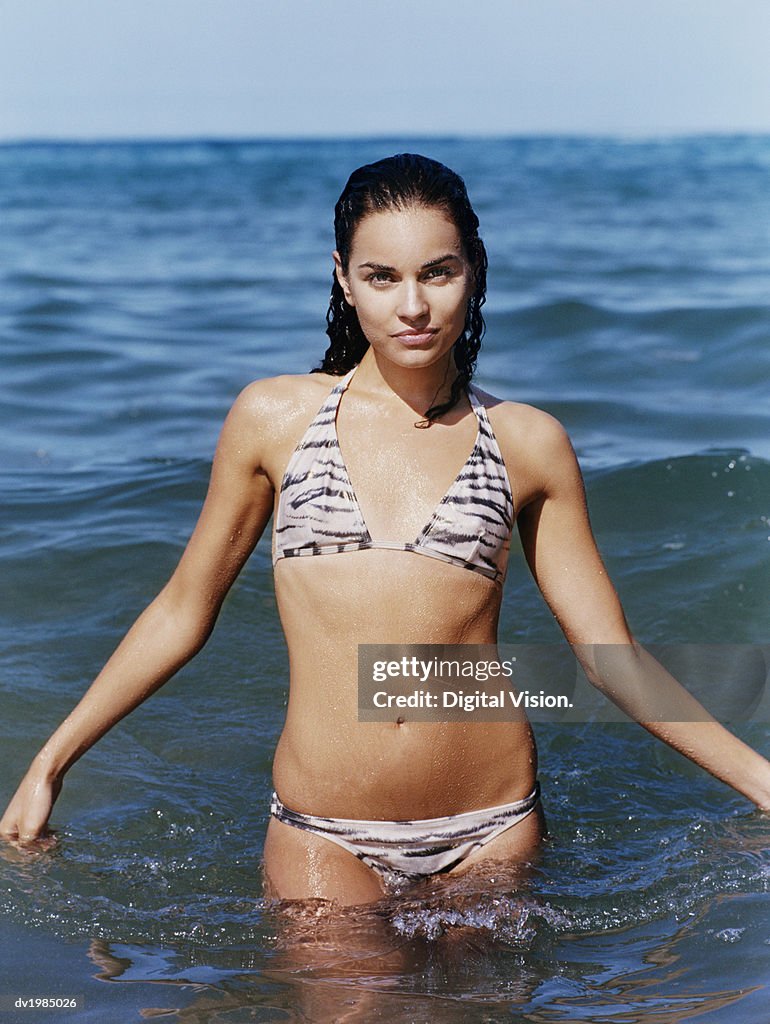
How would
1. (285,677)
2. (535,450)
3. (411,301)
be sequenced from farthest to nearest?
(285,677)
(535,450)
(411,301)

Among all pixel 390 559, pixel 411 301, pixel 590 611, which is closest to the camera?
pixel 411 301

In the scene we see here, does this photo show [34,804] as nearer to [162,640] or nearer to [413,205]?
[162,640]

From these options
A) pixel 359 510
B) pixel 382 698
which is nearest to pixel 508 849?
pixel 382 698

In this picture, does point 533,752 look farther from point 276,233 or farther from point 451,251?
point 276,233

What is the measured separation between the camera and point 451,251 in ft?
10.4

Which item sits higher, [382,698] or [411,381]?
[411,381]

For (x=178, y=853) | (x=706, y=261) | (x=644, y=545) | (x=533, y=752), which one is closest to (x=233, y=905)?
(x=178, y=853)

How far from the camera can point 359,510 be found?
3.25 m

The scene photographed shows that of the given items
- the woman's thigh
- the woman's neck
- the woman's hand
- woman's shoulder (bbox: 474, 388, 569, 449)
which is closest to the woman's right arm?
the woman's hand

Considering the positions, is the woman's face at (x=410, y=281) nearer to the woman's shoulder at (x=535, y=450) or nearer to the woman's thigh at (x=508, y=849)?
the woman's shoulder at (x=535, y=450)

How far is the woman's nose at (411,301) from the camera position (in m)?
3.12

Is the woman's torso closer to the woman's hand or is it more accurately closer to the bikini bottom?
the bikini bottom

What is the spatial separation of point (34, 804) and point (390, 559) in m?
1.17

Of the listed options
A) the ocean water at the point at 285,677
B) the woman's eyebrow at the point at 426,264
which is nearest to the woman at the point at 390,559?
the woman's eyebrow at the point at 426,264
